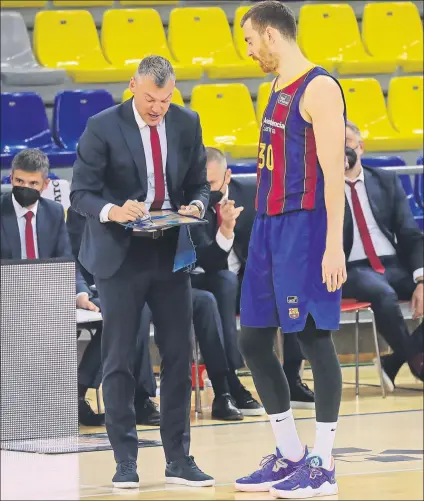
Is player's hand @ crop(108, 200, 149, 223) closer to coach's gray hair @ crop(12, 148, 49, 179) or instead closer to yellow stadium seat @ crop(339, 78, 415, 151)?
coach's gray hair @ crop(12, 148, 49, 179)

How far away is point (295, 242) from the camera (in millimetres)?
4090

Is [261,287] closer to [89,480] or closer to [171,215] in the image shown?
[171,215]

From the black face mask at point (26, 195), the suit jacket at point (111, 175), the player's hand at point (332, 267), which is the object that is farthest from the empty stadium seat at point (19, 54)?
the player's hand at point (332, 267)

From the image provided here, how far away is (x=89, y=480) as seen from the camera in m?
4.44

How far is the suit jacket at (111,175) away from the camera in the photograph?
4.33m

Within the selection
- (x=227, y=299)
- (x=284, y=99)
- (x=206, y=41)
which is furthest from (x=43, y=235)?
(x=206, y=41)

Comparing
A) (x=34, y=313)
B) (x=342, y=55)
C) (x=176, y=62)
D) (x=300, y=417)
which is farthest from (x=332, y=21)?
(x=34, y=313)

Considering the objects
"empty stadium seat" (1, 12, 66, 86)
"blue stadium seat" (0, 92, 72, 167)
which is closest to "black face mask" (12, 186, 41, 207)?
"blue stadium seat" (0, 92, 72, 167)

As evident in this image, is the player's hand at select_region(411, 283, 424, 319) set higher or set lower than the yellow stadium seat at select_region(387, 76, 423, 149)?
lower

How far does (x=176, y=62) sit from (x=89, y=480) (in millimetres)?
5978

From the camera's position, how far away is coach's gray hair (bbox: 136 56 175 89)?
14.0 feet

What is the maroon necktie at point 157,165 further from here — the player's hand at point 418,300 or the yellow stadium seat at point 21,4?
the yellow stadium seat at point 21,4

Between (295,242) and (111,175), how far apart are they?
0.78 meters

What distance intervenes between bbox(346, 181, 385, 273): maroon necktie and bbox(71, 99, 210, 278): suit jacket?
2720 mm
